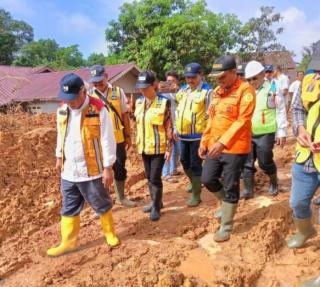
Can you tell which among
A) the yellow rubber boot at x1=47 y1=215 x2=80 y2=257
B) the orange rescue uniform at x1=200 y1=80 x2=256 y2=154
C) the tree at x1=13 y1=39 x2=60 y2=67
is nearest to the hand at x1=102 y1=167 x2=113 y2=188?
the yellow rubber boot at x1=47 y1=215 x2=80 y2=257

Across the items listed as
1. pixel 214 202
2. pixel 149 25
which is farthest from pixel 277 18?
pixel 214 202

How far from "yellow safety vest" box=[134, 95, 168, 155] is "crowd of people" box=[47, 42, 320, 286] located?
0.04 ft

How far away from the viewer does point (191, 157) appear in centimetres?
484

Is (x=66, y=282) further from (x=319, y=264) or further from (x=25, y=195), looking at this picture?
(x=25, y=195)

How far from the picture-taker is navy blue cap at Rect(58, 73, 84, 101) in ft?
11.4

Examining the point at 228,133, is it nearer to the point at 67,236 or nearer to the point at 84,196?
the point at 84,196

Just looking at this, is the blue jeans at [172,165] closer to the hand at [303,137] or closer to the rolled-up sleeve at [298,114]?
the rolled-up sleeve at [298,114]

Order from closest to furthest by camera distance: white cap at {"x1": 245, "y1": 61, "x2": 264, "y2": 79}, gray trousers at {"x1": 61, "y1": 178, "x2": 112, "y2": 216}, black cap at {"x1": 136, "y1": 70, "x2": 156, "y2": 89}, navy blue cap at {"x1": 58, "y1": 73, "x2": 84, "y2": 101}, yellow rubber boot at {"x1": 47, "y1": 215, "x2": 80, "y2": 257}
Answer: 1. navy blue cap at {"x1": 58, "y1": 73, "x2": 84, "y2": 101}
2. gray trousers at {"x1": 61, "y1": 178, "x2": 112, "y2": 216}
3. yellow rubber boot at {"x1": 47, "y1": 215, "x2": 80, "y2": 257}
4. black cap at {"x1": 136, "y1": 70, "x2": 156, "y2": 89}
5. white cap at {"x1": 245, "y1": 61, "x2": 264, "y2": 79}

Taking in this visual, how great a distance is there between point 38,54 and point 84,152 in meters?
50.1

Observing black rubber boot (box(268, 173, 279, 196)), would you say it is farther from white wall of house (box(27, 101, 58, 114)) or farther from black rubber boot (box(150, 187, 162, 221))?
white wall of house (box(27, 101, 58, 114))

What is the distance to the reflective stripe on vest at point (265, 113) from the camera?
16.1 feet

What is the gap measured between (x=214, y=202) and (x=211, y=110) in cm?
154

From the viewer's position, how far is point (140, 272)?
11.4ft

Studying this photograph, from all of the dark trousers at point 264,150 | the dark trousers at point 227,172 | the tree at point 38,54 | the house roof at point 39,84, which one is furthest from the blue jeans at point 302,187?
the tree at point 38,54
